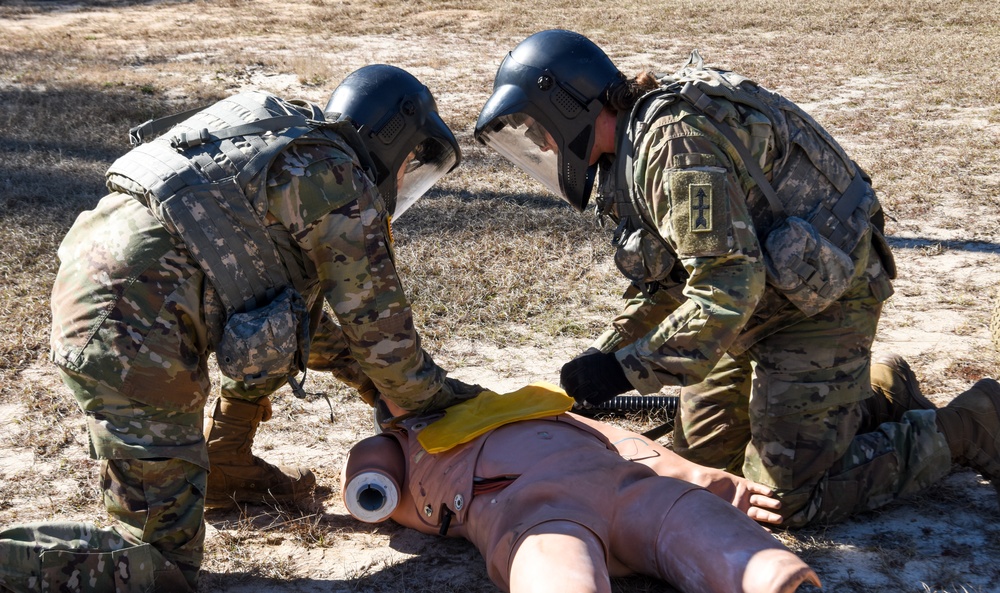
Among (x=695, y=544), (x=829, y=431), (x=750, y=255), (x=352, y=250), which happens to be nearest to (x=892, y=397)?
(x=829, y=431)

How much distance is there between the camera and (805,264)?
3277 millimetres

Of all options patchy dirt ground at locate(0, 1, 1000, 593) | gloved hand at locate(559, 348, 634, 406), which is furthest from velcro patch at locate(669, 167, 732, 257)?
patchy dirt ground at locate(0, 1, 1000, 593)

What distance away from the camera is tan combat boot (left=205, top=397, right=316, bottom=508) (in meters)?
3.64

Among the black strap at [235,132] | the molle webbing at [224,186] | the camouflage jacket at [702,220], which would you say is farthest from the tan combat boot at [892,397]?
the black strap at [235,132]

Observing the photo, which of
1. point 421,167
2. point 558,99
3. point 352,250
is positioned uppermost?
point 558,99

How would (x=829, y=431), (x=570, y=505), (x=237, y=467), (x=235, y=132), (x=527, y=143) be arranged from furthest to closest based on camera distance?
1. (x=527, y=143)
2. (x=237, y=467)
3. (x=829, y=431)
4. (x=235, y=132)
5. (x=570, y=505)

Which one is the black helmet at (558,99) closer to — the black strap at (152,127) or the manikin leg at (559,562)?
the black strap at (152,127)

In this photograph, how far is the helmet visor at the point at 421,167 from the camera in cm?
359

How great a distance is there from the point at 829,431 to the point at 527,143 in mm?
1591

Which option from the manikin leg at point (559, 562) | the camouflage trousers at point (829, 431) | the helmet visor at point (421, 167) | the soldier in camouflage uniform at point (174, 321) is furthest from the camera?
the helmet visor at point (421, 167)

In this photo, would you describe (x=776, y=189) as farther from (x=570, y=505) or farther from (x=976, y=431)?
(x=570, y=505)

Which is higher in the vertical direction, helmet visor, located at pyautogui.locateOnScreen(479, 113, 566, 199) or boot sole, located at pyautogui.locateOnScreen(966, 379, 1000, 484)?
helmet visor, located at pyautogui.locateOnScreen(479, 113, 566, 199)

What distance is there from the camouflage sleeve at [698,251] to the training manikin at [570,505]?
362mm

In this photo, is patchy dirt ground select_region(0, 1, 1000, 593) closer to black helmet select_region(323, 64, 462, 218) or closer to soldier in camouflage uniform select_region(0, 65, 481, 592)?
soldier in camouflage uniform select_region(0, 65, 481, 592)
